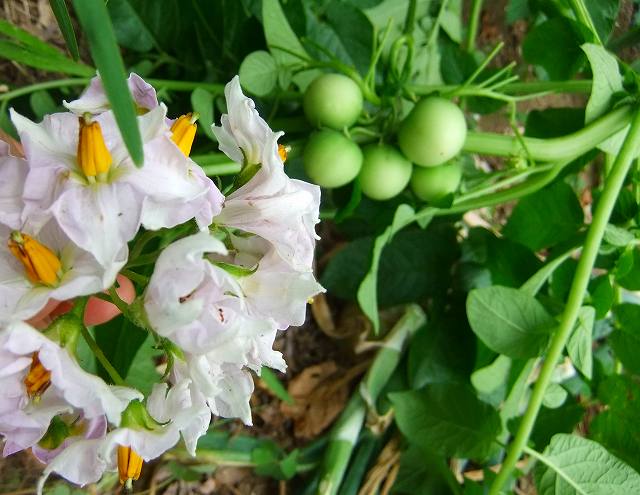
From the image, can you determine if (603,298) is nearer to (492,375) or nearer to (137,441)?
(492,375)

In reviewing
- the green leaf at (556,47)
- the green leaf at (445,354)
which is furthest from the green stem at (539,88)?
the green leaf at (445,354)

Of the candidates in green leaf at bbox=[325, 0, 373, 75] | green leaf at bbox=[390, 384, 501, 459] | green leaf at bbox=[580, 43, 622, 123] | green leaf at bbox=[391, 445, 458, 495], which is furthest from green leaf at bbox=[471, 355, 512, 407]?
green leaf at bbox=[325, 0, 373, 75]

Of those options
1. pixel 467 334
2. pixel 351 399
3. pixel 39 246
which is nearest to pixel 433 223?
pixel 467 334

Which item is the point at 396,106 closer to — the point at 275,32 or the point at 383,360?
the point at 275,32

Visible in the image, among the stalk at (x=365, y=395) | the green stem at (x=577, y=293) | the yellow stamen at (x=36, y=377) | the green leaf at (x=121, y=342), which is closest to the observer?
the yellow stamen at (x=36, y=377)

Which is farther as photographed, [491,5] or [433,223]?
[491,5]

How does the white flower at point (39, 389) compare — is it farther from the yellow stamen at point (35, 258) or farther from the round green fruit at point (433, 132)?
the round green fruit at point (433, 132)
